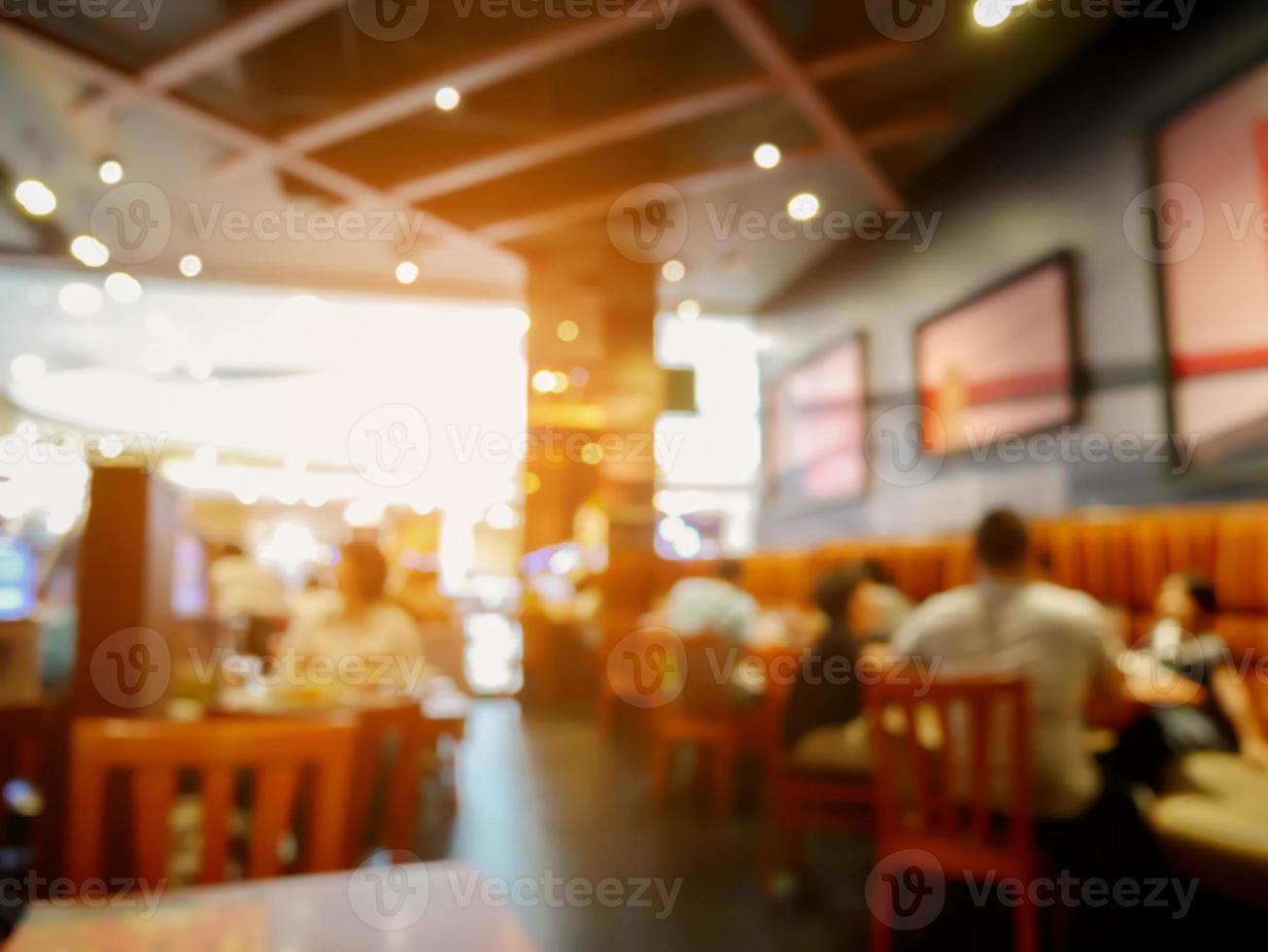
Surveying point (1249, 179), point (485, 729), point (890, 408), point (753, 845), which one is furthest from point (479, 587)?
point (1249, 179)

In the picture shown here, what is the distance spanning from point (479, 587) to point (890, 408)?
17.9ft

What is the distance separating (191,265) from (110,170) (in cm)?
183

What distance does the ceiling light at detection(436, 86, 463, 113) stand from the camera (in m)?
4.16

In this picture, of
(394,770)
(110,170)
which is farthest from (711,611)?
(110,170)

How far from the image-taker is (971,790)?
227cm

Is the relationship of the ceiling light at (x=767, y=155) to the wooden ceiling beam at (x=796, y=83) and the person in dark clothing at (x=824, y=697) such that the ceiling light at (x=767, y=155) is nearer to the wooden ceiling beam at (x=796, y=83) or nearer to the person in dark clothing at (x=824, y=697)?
the wooden ceiling beam at (x=796, y=83)

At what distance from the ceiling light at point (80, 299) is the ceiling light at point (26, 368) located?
6.07ft

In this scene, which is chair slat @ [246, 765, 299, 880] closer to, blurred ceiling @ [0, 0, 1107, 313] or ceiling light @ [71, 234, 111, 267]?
blurred ceiling @ [0, 0, 1107, 313]

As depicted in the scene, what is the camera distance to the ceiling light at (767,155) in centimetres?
499

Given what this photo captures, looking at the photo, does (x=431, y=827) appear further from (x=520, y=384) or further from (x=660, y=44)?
(x=660, y=44)

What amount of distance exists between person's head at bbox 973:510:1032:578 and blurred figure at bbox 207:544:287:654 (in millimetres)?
3813

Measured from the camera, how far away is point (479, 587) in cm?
990

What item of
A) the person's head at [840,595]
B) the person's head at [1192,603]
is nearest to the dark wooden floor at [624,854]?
the person's head at [840,595]

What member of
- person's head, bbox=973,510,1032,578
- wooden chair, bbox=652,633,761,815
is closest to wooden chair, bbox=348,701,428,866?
person's head, bbox=973,510,1032,578
